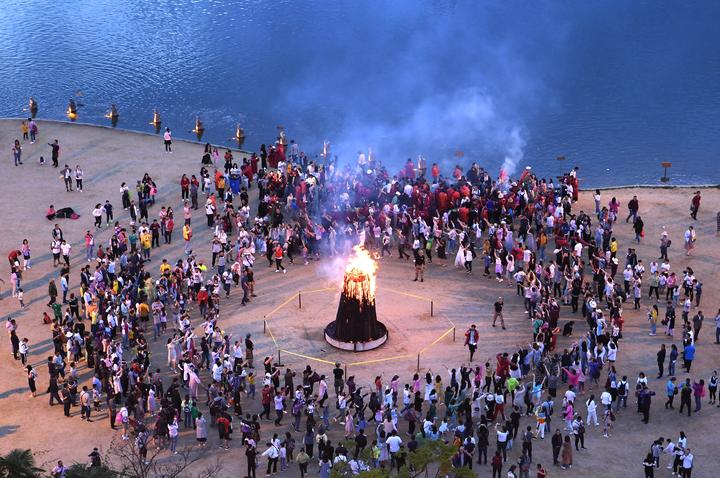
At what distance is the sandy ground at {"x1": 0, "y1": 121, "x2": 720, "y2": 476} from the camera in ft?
159

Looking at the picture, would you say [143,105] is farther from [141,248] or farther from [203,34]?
[141,248]

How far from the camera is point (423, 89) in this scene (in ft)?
321

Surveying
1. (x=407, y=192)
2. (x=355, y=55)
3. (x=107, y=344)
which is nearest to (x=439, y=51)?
(x=355, y=55)

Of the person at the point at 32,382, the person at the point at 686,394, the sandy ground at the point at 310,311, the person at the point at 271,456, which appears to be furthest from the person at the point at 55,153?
the person at the point at 686,394

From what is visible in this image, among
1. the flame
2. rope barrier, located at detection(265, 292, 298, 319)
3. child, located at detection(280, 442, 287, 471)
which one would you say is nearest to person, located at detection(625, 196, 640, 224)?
the flame

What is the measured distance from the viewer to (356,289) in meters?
54.1

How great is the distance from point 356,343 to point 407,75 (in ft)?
161

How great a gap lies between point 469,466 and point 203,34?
70219mm

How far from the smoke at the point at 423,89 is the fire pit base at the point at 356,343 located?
26.6 meters

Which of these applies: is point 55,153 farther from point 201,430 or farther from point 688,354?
point 688,354

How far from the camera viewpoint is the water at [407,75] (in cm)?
8969

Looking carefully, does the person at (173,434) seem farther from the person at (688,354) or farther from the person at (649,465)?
the person at (688,354)

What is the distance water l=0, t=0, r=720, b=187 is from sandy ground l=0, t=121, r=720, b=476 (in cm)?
1471

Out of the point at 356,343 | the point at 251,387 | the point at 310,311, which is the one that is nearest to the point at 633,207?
the point at 310,311
